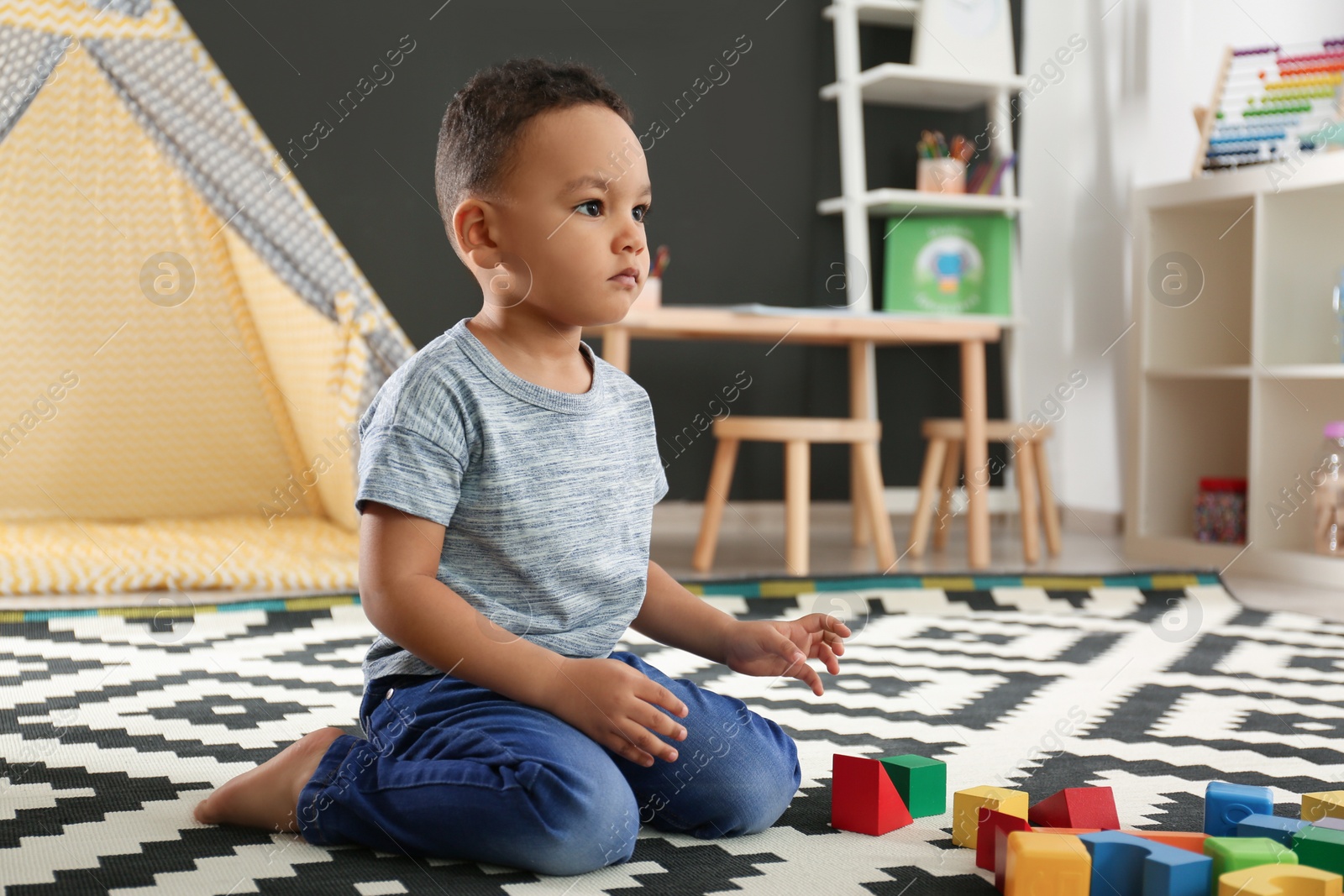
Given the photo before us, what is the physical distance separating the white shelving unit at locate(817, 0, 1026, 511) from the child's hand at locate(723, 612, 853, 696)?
1.89 metres

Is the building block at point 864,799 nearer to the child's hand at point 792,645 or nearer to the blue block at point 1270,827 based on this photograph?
the child's hand at point 792,645

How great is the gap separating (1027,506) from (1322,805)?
5.41 feet

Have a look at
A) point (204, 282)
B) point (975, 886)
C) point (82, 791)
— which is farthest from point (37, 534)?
point (975, 886)

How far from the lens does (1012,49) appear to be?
2.96 metres

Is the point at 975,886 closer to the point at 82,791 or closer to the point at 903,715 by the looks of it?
the point at 903,715

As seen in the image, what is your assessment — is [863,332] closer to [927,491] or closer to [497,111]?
[927,491]

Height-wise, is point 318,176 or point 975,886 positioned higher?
point 318,176

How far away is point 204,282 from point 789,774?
1.75m

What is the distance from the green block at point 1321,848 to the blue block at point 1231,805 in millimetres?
70

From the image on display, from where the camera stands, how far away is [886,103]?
2.93 metres

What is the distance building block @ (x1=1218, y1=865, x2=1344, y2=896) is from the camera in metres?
0.60

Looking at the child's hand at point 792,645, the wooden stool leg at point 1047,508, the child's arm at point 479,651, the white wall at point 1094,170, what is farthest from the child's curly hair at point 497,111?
the white wall at point 1094,170

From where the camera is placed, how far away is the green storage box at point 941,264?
2834mm

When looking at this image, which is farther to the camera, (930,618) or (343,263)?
(343,263)
